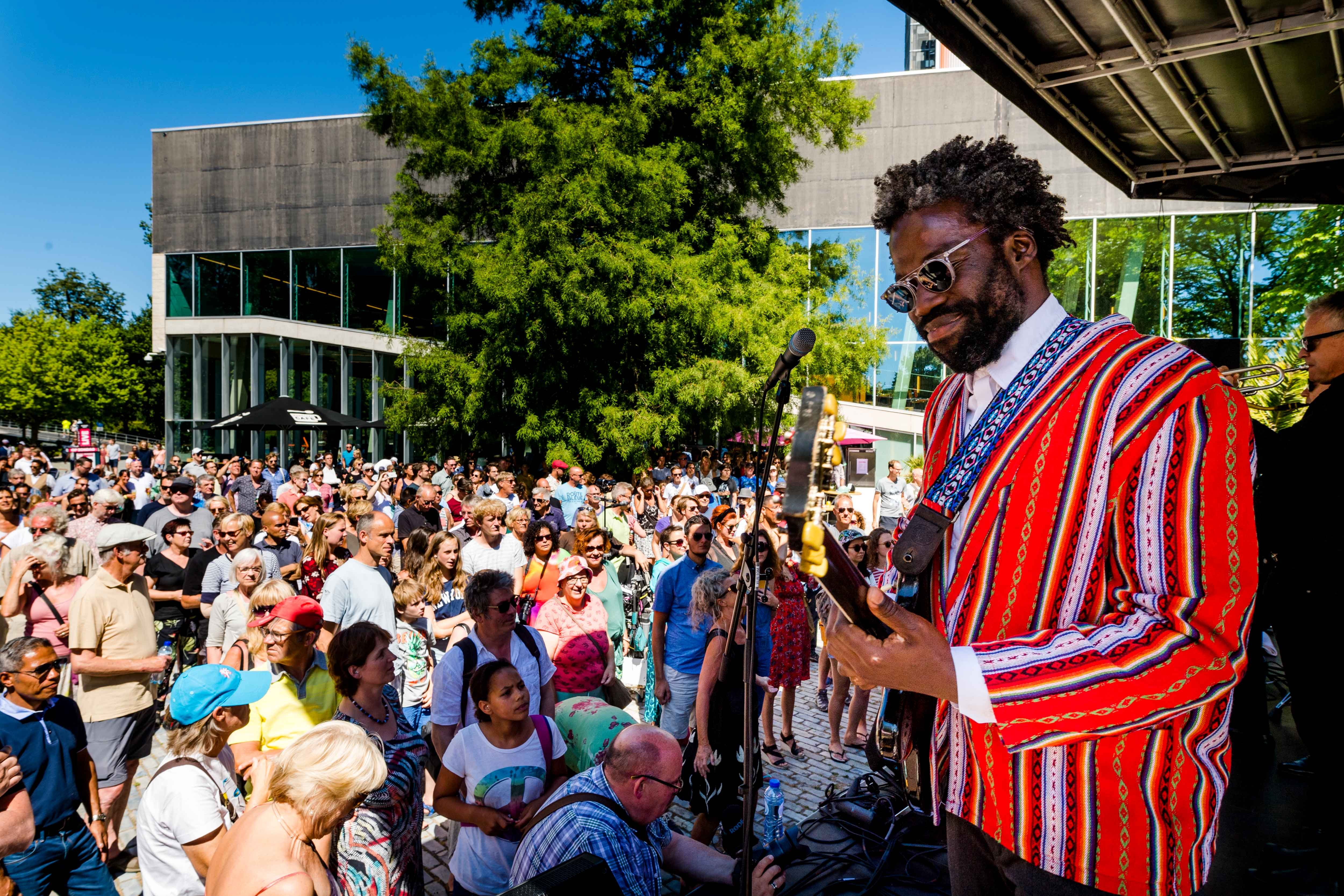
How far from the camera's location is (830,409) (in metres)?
1.26

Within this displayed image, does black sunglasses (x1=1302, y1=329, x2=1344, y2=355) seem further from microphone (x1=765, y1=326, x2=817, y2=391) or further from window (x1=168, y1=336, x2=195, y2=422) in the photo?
window (x1=168, y1=336, x2=195, y2=422)

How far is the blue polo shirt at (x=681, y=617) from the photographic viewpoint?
566 centimetres

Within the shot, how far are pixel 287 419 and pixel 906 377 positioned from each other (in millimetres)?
16135

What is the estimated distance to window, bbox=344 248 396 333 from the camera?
2616 centimetres

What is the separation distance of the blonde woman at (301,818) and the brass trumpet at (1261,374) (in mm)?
4283

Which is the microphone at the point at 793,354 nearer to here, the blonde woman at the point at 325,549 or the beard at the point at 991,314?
the beard at the point at 991,314

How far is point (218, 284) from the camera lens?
27406 mm

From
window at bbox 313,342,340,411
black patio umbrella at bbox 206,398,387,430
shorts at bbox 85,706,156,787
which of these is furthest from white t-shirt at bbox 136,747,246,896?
window at bbox 313,342,340,411

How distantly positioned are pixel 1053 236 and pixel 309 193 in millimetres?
28926

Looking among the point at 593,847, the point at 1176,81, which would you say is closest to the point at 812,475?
the point at 593,847

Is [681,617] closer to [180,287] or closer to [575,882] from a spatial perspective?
[575,882]

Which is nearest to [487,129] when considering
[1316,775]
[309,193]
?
[309,193]

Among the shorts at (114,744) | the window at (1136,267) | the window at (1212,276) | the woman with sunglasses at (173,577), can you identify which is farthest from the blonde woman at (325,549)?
the window at (1212,276)

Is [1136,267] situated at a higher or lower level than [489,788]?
higher
